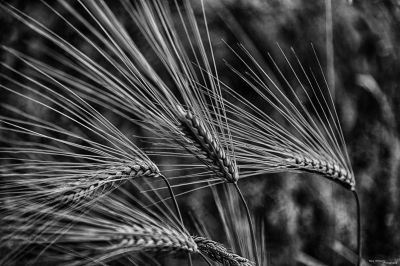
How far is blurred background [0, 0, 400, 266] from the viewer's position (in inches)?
26.7

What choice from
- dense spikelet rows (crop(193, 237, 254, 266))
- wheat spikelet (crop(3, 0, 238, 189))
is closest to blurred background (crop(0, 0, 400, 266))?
wheat spikelet (crop(3, 0, 238, 189))

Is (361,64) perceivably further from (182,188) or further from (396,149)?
(182,188)

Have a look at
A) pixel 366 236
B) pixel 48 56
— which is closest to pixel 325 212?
pixel 366 236

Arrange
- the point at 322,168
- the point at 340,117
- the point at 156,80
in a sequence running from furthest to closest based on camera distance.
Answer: the point at 340,117 < the point at 322,168 < the point at 156,80

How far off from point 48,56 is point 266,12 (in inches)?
14.1

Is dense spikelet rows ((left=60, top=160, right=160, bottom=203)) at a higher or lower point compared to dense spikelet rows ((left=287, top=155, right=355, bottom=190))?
higher

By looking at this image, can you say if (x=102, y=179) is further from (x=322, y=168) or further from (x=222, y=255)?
(x=322, y=168)

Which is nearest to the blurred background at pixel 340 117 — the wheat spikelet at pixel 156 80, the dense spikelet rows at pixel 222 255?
the wheat spikelet at pixel 156 80

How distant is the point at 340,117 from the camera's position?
72 centimetres

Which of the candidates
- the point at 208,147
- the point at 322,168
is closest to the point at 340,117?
the point at 322,168

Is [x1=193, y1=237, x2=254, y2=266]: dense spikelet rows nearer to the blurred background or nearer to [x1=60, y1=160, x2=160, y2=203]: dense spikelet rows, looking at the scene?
[x1=60, y1=160, x2=160, y2=203]: dense spikelet rows

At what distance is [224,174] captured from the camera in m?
0.43

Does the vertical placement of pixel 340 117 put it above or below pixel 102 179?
below

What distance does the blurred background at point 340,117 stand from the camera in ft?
2.23
